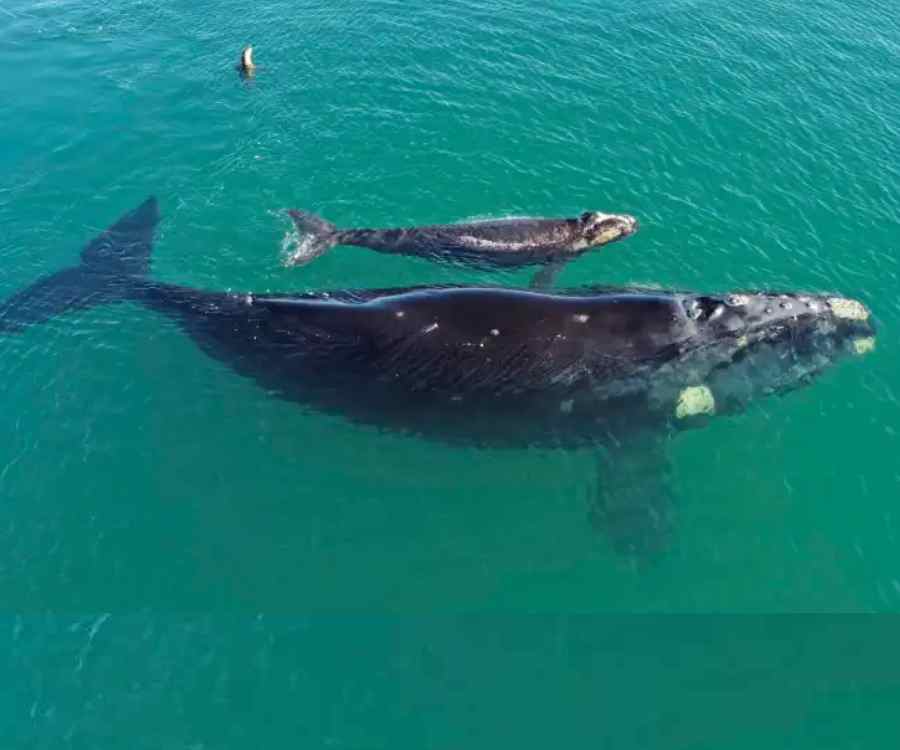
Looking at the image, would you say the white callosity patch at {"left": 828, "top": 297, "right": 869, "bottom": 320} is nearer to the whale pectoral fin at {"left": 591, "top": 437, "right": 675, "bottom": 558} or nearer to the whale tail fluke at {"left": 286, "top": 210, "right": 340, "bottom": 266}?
the whale pectoral fin at {"left": 591, "top": 437, "right": 675, "bottom": 558}

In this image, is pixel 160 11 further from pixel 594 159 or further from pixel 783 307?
pixel 783 307

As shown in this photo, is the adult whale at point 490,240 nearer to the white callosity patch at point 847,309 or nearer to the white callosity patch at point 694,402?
the white callosity patch at point 694,402

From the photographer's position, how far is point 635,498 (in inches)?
1185

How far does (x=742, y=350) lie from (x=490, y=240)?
13.8m

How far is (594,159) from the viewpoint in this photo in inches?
1874

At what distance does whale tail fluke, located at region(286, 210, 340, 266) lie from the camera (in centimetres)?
4028

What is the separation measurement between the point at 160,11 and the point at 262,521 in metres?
48.0

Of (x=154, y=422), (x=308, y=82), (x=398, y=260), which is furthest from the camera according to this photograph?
(x=308, y=82)

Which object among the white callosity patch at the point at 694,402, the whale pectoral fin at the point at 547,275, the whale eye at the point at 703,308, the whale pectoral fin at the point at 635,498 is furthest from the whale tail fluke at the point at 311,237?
the white callosity patch at the point at 694,402

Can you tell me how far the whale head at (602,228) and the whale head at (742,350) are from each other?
919cm

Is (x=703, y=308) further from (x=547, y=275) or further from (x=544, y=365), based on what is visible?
(x=547, y=275)

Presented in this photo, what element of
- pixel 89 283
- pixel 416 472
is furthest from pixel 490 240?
pixel 89 283

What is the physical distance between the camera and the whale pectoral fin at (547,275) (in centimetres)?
3875

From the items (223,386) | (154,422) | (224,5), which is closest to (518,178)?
(223,386)
